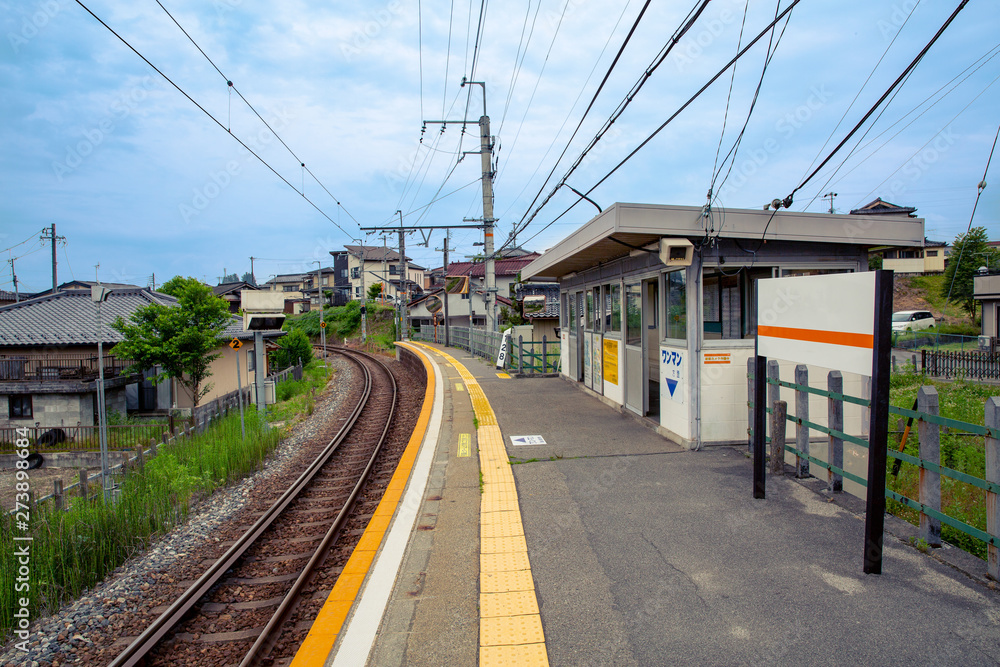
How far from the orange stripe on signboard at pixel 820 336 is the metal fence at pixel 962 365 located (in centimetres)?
1626

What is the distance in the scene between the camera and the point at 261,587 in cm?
523

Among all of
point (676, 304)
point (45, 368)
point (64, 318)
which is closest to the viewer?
point (676, 304)

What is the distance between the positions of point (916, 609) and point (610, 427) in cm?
547

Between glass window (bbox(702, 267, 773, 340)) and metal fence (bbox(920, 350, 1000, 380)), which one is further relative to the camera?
metal fence (bbox(920, 350, 1000, 380))

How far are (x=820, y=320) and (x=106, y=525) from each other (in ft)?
24.9

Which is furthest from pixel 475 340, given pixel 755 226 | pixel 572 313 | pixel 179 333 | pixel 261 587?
pixel 261 587

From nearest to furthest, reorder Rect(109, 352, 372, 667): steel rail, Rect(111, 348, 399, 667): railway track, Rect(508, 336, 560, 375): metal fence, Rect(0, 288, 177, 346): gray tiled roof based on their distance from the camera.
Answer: Rect(109, 352, 372, 667): steel rail → Rect(111, 348, 399, 667): railway track → Rect(508, 336, 560, 375): metal fence → Rect(0, 288, 177, 346): gray tiled roof

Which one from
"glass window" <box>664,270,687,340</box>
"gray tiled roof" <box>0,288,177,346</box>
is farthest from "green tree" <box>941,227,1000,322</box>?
"gray tiled roof" <box>0,288,177,346</box>

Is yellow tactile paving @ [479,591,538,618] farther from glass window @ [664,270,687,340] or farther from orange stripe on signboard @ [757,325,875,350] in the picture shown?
glass window @ [664,270,687,340]

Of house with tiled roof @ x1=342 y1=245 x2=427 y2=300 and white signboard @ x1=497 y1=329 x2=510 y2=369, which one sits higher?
house with tiled roof @ x1=342 y1=245 x2=427 y2=300

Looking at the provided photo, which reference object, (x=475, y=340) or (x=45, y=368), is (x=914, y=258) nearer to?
(x=475, y=340)

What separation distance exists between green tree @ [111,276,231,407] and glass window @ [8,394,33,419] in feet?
11.7

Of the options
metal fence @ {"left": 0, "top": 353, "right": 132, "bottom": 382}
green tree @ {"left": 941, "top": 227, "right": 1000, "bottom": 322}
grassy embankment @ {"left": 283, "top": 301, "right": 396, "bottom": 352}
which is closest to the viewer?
metal fence @ {"left": 0, "top": 353, "right": 132, "bottom": 382}

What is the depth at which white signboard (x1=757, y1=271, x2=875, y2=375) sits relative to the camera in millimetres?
3877
